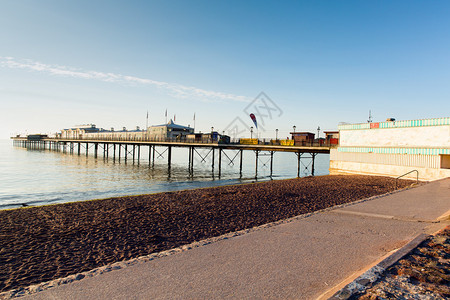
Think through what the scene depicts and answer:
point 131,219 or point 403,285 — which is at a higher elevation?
point 403,285

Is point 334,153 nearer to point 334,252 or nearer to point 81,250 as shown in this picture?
point 334,252

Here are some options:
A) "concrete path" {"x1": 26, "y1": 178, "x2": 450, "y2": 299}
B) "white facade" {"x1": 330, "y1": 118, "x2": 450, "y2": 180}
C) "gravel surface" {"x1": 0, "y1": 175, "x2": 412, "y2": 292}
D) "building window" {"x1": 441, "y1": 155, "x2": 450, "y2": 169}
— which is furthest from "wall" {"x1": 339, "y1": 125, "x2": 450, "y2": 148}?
"concrete path" {"x1": 26, "y1": 178, "x2": 450, "y2": 299}

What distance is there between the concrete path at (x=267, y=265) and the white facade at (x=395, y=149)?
19.3 meters

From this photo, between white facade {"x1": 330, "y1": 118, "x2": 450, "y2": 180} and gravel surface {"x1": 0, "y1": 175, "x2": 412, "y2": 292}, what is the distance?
42.2 feet

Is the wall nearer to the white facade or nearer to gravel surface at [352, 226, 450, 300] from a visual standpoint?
the white facade

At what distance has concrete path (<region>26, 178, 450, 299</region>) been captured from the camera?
4945 mm

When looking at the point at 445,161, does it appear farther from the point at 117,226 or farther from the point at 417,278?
the point at 117,226

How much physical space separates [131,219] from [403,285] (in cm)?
1020

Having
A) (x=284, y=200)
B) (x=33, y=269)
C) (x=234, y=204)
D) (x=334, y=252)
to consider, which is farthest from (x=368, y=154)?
(x=33, y=269)

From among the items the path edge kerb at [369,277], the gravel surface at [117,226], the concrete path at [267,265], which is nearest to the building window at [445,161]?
the gravel surface at [117,226]

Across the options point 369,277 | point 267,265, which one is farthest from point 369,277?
point 267,265

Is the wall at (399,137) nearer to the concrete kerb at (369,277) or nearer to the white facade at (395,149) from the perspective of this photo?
the white facade at (395,149)

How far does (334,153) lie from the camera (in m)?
34.6

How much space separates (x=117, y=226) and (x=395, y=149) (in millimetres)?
28324
